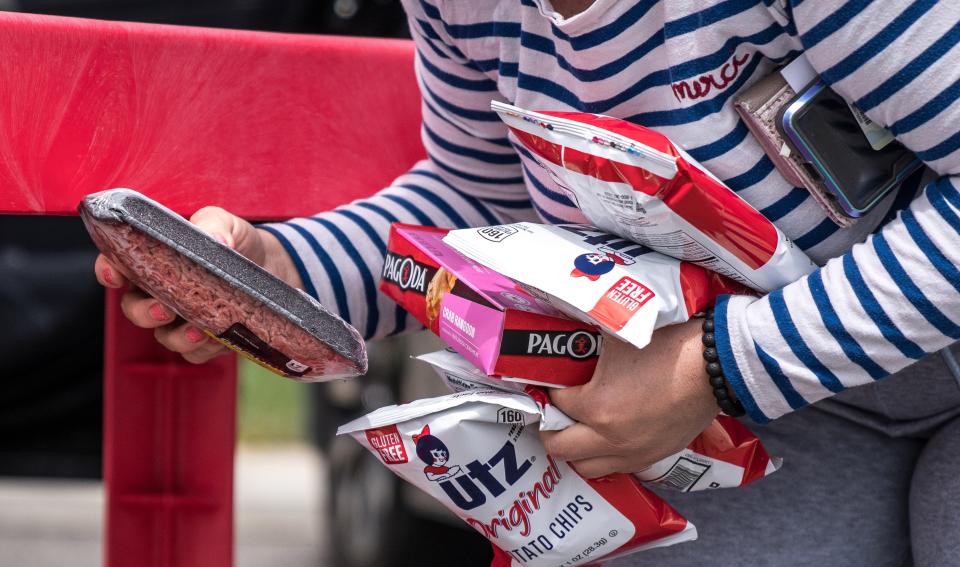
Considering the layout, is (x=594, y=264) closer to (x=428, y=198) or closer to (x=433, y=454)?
Result: (x=433, y=454)

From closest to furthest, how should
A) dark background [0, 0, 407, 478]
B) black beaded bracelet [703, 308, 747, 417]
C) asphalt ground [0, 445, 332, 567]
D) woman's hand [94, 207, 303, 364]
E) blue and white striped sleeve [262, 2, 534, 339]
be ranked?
black beaded bracelet [703, 308, 747, 417], woman's hand [94, 207, 303, 364], blue and white striped sleeve [262, 2, 534, 339], dark background [0, 0, 407, 478], asphalt ground [0, 445, 332, 567]

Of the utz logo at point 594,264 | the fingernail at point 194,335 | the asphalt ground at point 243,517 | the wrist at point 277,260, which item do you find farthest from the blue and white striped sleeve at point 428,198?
the asphalt ground at point 243,517

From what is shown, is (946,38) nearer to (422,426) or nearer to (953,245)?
(953,245)

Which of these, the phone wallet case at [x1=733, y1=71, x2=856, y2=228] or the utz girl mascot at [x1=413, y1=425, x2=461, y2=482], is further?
the utz girl mascot at [x1=413, y1=425, x2=461, y2=482]

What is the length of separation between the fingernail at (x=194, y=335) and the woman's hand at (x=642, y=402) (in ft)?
→ 1.02

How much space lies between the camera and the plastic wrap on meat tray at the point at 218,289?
854mm

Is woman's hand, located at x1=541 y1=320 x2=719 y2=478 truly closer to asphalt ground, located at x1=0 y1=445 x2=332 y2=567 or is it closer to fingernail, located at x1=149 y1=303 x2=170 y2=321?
fingernail, located at x1=149 y1=303 x2=170 y2=321

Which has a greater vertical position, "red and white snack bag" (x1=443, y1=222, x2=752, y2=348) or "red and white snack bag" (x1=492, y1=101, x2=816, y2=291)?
"red and white snack bag" (x1=492, y1=101, x2=816, y2=291)

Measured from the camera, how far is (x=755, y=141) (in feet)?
2.88

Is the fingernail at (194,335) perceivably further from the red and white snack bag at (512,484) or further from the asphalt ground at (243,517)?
the asphalt ground at (243,517)

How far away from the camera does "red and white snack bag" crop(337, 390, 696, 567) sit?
0.95m

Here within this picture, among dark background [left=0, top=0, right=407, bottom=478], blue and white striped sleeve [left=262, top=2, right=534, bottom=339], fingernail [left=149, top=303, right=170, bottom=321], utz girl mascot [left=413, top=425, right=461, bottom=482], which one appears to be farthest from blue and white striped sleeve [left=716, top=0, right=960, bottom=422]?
dark background [left=0, top=0, right=407, bottom=478]

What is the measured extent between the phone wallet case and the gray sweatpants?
224mm

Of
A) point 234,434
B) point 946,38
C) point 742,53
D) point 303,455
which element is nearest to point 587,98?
point 742,53
